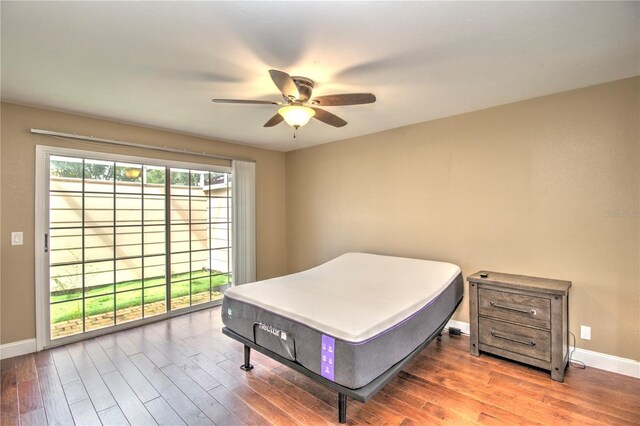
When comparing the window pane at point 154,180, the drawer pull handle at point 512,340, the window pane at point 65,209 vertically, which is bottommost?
the drawer pull handle at point 512,340

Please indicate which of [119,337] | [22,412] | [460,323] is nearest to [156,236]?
[119,337]

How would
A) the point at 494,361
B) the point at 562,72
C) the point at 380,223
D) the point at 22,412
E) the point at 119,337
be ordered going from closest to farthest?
the point at 22,412
the point at 562,72
the point at 494,361
the point at 119,337
the point at 380,223

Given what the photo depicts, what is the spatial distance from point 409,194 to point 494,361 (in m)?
1.96

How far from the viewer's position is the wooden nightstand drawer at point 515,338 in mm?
2477

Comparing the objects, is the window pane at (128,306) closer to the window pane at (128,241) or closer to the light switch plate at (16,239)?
the window pane at (128,241)

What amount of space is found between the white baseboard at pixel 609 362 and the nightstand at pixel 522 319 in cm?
18

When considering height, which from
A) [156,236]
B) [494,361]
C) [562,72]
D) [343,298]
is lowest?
[494,361]

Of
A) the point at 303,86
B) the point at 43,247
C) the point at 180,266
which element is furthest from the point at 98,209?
the point at 303,86

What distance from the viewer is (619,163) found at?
2.49 m

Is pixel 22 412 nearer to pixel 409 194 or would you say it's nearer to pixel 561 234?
pixel 409 194

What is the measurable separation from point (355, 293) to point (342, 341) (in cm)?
84

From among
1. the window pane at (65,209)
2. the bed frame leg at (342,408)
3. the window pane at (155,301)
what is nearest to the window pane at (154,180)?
the window pane at (65,209)

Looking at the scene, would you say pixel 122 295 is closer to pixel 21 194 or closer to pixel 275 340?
pixel 21 194

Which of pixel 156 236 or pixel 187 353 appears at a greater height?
pixel 156 236
